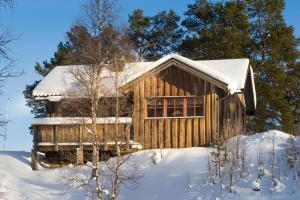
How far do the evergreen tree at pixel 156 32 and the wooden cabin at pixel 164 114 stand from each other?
51.8ft

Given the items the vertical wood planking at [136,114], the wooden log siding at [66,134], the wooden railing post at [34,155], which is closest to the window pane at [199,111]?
the vertical wood planking at [136,114]

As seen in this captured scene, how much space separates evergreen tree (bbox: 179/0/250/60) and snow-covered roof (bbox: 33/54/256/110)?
7550 mm

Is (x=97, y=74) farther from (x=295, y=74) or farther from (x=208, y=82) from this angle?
(x=295, y=74)

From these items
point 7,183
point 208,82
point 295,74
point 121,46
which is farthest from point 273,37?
point 7,183

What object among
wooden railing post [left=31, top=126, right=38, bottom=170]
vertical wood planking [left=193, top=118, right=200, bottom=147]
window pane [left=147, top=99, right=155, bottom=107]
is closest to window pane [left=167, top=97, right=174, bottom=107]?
window pane [left=147, top=99, right=155, bottom=107]

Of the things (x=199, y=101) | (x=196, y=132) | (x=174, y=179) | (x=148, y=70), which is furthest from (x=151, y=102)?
(x=174, y=179)

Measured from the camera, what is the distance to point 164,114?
26.0 m

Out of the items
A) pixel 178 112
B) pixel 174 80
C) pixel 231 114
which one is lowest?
pixel 231 114

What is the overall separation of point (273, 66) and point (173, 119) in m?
14.2

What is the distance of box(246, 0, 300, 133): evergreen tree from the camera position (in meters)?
37.0

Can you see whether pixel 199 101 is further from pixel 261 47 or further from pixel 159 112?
pixel 261 47

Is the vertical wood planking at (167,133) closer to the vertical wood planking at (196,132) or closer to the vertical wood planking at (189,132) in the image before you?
the vertical wood planking at (189,132)

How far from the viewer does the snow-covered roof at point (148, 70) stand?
82.3ft

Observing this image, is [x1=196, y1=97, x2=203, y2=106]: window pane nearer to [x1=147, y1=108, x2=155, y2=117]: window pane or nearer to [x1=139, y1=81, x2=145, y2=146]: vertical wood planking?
[x1=147, y1=108, x2=155, y2=117]: window pane
